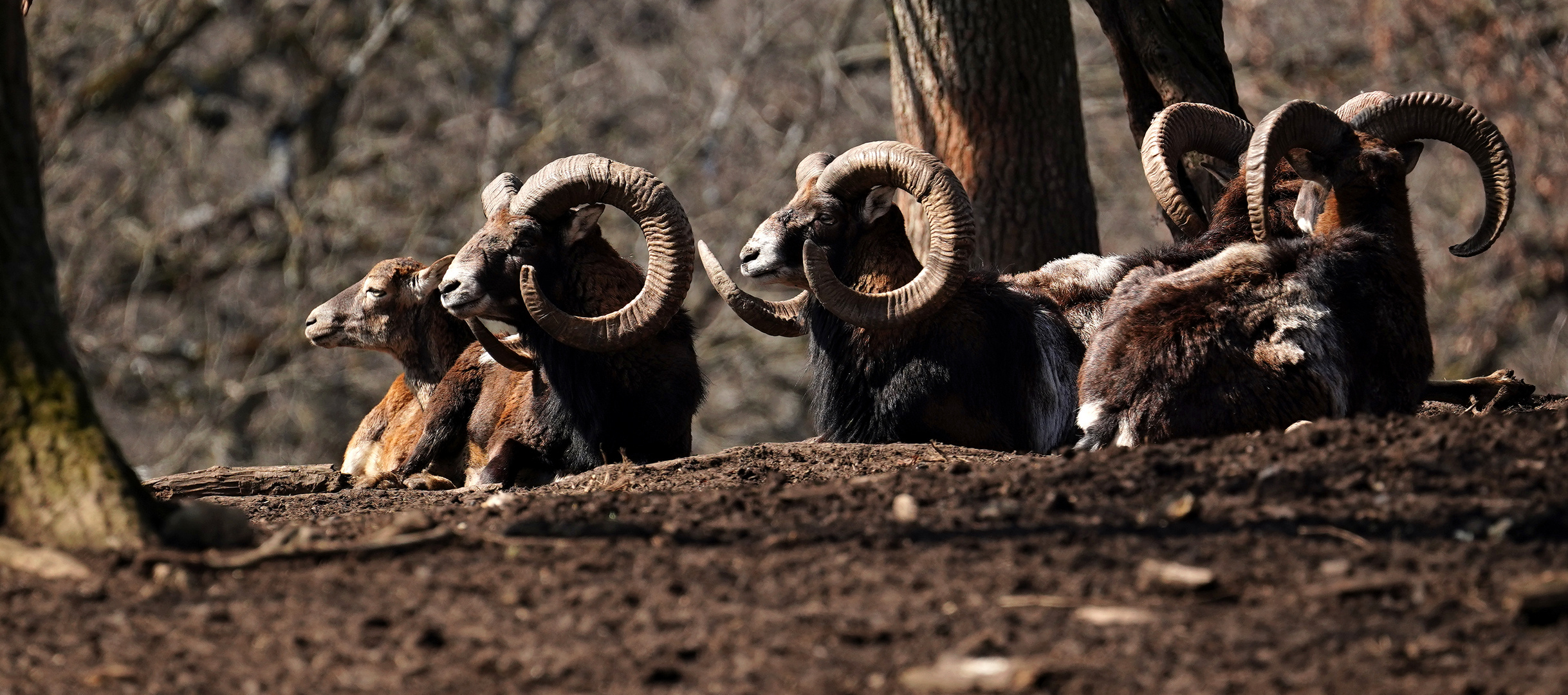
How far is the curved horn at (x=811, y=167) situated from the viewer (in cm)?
945

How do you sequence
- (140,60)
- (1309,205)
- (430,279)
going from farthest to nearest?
(140,60), (430,279), (1309,205)

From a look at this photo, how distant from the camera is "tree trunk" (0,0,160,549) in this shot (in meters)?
4.79

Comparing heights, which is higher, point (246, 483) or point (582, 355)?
point (582, 355)

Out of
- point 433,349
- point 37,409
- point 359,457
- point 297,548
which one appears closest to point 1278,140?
point 297,548

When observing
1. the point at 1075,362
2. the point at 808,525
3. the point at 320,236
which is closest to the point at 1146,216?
the point at 320,236

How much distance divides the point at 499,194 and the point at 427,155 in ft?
43.3

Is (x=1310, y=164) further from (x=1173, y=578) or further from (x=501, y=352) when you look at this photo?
(x=501, y=352)

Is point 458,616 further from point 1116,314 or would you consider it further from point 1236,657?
point 1116,314

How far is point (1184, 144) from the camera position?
30.4 ft

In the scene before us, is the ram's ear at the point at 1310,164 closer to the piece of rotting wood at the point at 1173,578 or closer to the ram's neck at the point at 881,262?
the ram's neck at the point at 881,262

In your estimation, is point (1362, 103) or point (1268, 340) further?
point (1362, 103)

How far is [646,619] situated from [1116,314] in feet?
13.0

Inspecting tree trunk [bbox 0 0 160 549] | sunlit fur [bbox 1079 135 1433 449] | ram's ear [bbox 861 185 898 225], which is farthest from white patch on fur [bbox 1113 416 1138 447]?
tree trunk [bbox 0 0 160 549]

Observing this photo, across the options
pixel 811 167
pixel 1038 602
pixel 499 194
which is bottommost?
pixel 1038 602
